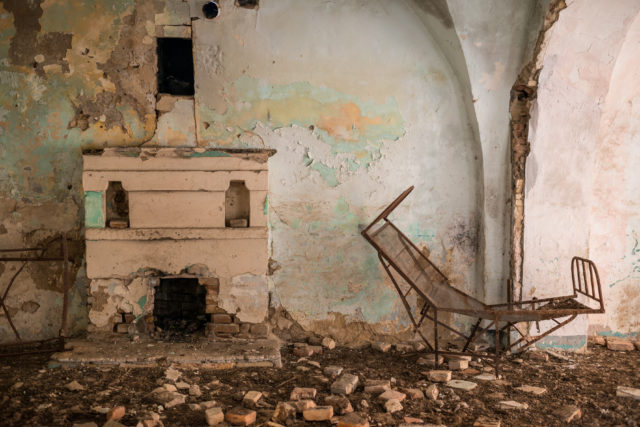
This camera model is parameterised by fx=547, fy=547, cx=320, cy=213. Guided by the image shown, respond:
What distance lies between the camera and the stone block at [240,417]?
11.5 ft

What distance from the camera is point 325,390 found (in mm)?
4129

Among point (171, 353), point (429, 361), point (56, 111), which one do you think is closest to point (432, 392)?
point (429, 361)

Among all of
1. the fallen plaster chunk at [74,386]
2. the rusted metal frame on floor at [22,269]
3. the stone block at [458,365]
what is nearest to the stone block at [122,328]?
the rusted metal frame on floor at [22,269]

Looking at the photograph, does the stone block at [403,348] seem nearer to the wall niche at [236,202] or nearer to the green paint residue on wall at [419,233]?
the green paint residue on wall at [419,233]

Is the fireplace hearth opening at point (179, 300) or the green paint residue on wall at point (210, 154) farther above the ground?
the green paint residue on wall at point (210, 154)

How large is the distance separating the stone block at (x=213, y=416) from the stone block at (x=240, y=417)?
0.05 metres

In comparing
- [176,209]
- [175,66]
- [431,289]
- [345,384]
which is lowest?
[345,384]

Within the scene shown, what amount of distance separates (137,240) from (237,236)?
2.88 feet

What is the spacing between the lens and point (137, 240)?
484 cm

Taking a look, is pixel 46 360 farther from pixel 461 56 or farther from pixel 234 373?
pixel 461 56

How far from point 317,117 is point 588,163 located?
2.54 metres

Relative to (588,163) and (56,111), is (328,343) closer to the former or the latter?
(588,163)

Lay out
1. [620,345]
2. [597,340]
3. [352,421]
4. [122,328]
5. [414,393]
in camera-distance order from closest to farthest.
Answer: [352,421], [414,393], [122,328], [620,345], [597,340]

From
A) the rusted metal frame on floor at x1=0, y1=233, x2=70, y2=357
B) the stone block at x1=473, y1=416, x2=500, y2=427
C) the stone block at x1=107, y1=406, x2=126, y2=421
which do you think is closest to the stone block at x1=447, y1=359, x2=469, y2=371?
the stone block at x1=473, y1=416, x2=500, y2=427
